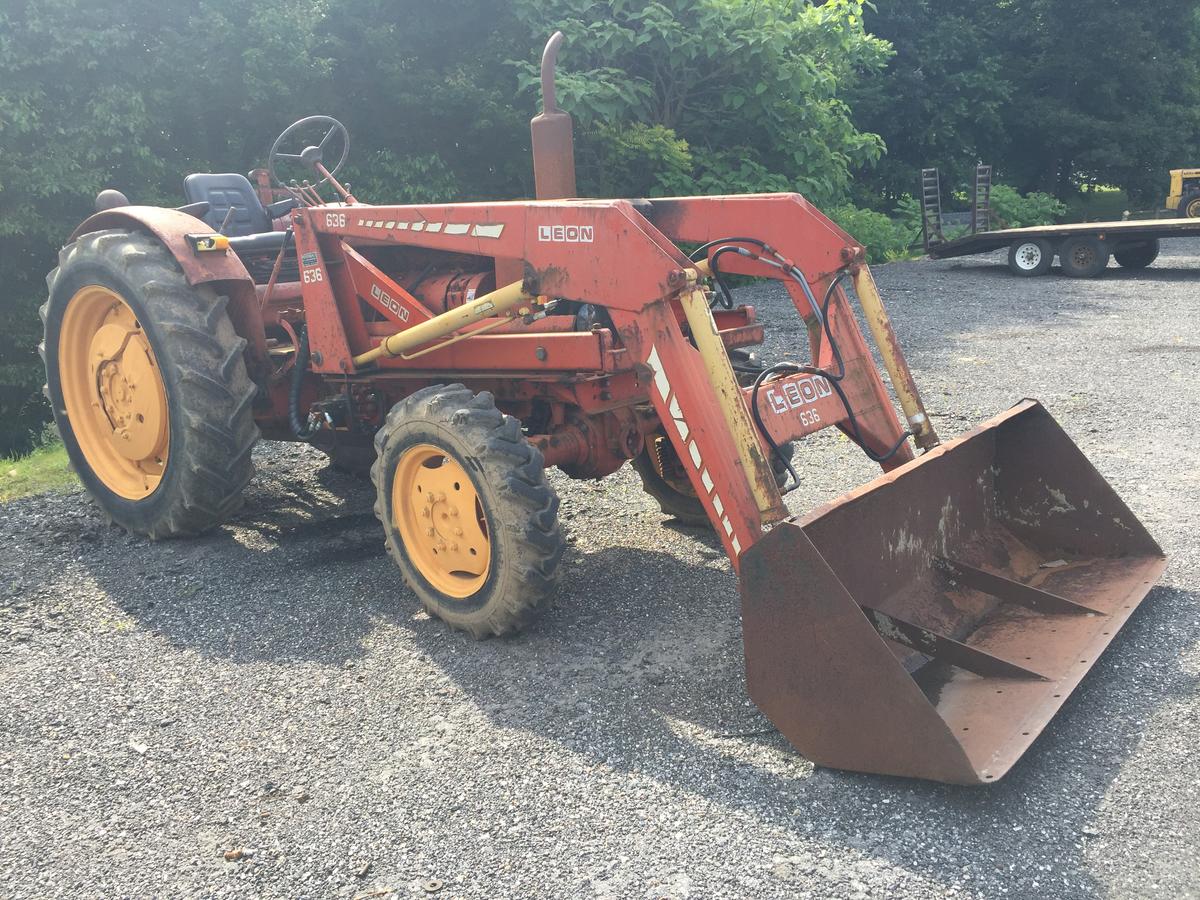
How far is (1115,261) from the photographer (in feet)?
56.2

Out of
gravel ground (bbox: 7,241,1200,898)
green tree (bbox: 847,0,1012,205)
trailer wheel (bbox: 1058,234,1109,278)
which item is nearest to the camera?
gravel ground (bbox: 7,241,1200,898)

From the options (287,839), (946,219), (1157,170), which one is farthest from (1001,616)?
(1157,170)

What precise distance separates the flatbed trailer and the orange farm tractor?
11842mm

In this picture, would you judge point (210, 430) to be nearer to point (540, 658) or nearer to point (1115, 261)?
point (540, 658)

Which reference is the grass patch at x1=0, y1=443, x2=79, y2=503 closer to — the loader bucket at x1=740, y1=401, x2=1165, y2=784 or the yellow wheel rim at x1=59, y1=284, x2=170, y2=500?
the yellow wheel rim at x1=59, y1=284, x2=170, y2=500

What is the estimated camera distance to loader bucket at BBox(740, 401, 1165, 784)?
3002mm

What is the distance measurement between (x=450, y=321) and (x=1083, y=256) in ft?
43.7

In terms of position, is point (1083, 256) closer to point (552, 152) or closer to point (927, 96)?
point (927, 96)

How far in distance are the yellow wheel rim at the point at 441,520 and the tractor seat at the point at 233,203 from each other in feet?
8.48

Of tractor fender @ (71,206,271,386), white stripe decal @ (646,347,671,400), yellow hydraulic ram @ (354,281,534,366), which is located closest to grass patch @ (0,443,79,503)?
tractor fender @ (71,206,271,386)

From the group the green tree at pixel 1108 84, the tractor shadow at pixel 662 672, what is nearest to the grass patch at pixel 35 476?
the tractor shadow at pixel 662 672

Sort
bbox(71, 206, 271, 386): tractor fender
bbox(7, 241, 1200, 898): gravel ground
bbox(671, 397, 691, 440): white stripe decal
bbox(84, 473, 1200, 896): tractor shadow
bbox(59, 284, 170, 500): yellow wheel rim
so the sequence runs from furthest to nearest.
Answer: bbox(59, 284, 170, 500): yellow wheel rim < bbox(71, 206, 271, 386): tractor fender < bbox(671, 397, 691, 440): white stripe decal < bbox(84, 473, 1200, 896): tractor shadow < bbox(7, 241, 1200, 898): gravel ground

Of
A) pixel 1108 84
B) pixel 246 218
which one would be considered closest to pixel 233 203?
pixel 246 218

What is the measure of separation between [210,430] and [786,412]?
8.36 feet
